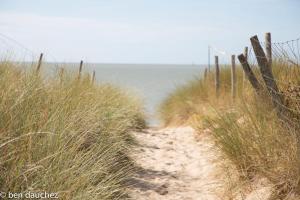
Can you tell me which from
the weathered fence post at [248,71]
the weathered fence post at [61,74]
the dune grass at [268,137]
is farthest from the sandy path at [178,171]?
the weathered fence post at [61,74]

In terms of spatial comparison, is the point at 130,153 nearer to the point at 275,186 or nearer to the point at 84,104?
the point at 84,104

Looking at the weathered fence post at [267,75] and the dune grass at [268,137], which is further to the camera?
the weathered fence post at [267,75]

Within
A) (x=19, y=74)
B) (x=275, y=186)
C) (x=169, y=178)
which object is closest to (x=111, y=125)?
(x=169, y=178)

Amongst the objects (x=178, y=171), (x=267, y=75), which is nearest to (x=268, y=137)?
(x=267, y=75)

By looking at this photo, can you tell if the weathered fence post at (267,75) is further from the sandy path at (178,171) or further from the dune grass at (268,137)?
the sandy path at (178,171)

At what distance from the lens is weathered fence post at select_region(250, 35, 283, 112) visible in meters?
4.16

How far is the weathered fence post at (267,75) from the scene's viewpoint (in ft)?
13.6

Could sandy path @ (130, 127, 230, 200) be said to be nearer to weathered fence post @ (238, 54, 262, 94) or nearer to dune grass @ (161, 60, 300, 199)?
dune grass @ (161, 60, 300, 199)

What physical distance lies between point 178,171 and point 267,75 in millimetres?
2062

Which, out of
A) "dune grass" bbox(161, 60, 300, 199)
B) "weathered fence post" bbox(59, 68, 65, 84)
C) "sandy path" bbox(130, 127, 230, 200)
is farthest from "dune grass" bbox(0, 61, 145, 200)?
"dune grass" bbox(161, 60, 300, 199)

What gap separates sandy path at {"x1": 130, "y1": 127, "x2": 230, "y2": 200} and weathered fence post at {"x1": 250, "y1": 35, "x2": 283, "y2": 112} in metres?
1.07

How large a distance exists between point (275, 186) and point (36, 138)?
206cm

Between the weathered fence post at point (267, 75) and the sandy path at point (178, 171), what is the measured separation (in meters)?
1.07

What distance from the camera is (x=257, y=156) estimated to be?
4125 mm
